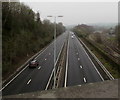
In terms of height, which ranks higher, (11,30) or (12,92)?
(11,30)

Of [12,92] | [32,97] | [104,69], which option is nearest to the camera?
[32,97]

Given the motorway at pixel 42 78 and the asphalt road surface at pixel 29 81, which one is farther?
the motorway at pixel 42 78

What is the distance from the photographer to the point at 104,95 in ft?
31.2

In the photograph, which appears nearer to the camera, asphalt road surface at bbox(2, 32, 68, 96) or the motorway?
asphalt road surface at bbox(2, 32, 68, 96)

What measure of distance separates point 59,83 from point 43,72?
18.6 feet

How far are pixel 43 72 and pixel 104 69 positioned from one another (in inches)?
373

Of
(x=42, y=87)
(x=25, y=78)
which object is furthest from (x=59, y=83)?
(x=25, y=78)

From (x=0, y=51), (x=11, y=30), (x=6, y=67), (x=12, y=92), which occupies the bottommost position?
(x=12, y=92)

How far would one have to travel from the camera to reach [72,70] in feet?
86.2

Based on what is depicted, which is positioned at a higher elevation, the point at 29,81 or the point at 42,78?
the point at 42,78

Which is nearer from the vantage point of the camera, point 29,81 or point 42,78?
point 29,81

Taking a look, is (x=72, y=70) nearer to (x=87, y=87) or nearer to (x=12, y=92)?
(x=12, y=92)

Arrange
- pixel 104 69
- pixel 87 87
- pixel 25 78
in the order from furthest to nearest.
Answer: pixel 104 69 < pixel 25 78 < pixel 87 87

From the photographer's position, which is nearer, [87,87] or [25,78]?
[87,87]
